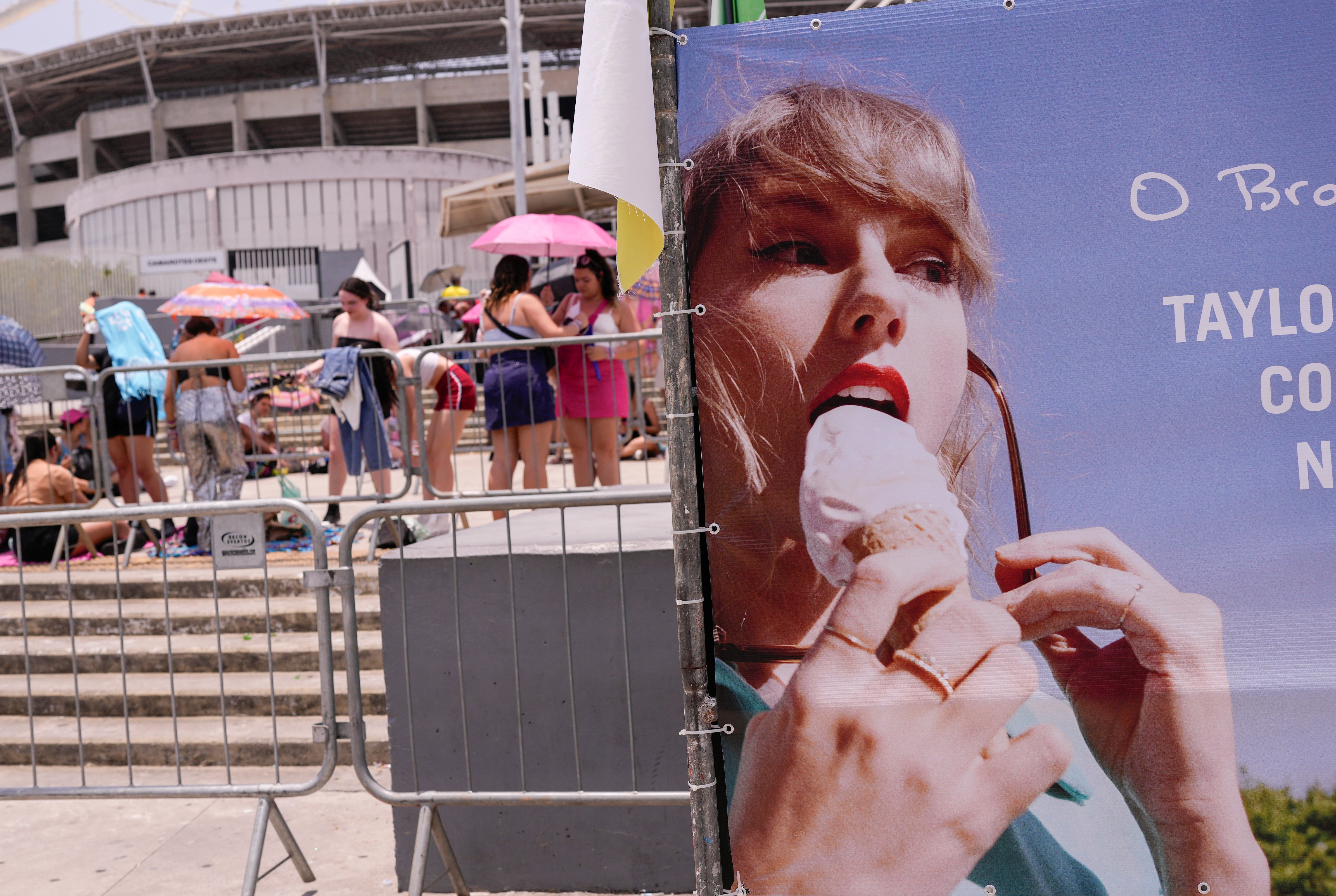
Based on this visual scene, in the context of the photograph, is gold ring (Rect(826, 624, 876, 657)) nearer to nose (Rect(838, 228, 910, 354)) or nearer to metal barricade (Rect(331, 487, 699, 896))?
nose (Rect(838, 228, 910, 354))

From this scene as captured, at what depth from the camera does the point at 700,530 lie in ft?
9.00

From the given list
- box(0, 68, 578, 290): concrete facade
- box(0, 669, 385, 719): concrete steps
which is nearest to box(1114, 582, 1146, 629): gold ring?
box(0, 669, 385, 719): concrete steps

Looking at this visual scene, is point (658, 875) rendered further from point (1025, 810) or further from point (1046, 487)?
point (1046, 487)

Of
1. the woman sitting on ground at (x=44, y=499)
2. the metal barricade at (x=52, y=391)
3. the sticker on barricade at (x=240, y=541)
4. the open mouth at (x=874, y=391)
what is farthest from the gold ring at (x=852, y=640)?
the woman sitting on ground at (x=44, y=499)

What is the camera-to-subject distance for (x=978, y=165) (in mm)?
2607

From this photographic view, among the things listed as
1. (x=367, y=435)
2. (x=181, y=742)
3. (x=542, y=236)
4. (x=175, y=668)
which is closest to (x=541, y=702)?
(x=181, y=742)

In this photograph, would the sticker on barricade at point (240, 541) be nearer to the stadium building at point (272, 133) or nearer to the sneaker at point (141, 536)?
the sneaker at point (141, 536)

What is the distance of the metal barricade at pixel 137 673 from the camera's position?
5.79 metres

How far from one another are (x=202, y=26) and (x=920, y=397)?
229ft

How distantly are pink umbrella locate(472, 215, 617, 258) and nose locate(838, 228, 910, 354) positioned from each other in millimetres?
6412

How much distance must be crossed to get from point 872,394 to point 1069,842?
1.20m

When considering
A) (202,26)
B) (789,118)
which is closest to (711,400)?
(789,118)

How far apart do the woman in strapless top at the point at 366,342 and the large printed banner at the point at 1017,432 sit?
556 centimetres

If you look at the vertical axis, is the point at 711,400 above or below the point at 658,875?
above
